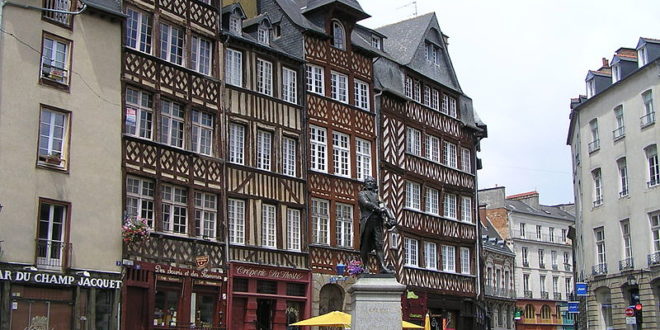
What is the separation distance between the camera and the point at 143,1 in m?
21.0

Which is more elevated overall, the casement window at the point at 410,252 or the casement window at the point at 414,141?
the casement window at the point at 414,141

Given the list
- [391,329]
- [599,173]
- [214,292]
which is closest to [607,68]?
[599,173]

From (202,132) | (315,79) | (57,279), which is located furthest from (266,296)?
(315,79)

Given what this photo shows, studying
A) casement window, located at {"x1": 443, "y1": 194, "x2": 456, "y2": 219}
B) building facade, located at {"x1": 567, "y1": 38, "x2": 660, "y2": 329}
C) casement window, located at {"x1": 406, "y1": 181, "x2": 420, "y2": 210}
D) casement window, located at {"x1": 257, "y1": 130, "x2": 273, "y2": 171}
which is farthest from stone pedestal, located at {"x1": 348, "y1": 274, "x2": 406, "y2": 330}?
casement window, located at {"x1": 443, "y1": 194, "x2": 456, "y2": 219}

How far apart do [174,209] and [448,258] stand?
1389cm

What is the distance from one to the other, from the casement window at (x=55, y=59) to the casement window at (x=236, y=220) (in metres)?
5.57

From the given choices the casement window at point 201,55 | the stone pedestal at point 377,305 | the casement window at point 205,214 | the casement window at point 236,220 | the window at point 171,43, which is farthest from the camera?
the casement window at point 236,220

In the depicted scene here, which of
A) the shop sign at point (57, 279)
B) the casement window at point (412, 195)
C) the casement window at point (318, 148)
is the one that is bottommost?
the shop sign at point (57, 279)

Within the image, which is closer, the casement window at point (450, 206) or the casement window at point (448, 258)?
the casement window at point (448, 258)

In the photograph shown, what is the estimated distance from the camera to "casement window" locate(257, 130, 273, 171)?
2359cm

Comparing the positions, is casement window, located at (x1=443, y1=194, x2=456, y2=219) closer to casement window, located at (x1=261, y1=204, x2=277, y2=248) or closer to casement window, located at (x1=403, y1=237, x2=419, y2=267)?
casement window, located at (x1=403, y1=237, x2=419, y2=267)

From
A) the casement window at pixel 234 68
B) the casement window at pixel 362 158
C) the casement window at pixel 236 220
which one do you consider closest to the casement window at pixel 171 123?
the casement window at pixel 234 68

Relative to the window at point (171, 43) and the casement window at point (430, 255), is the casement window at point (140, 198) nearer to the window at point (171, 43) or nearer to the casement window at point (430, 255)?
the window at point (171, 43)

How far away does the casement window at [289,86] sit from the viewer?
2477 cm
